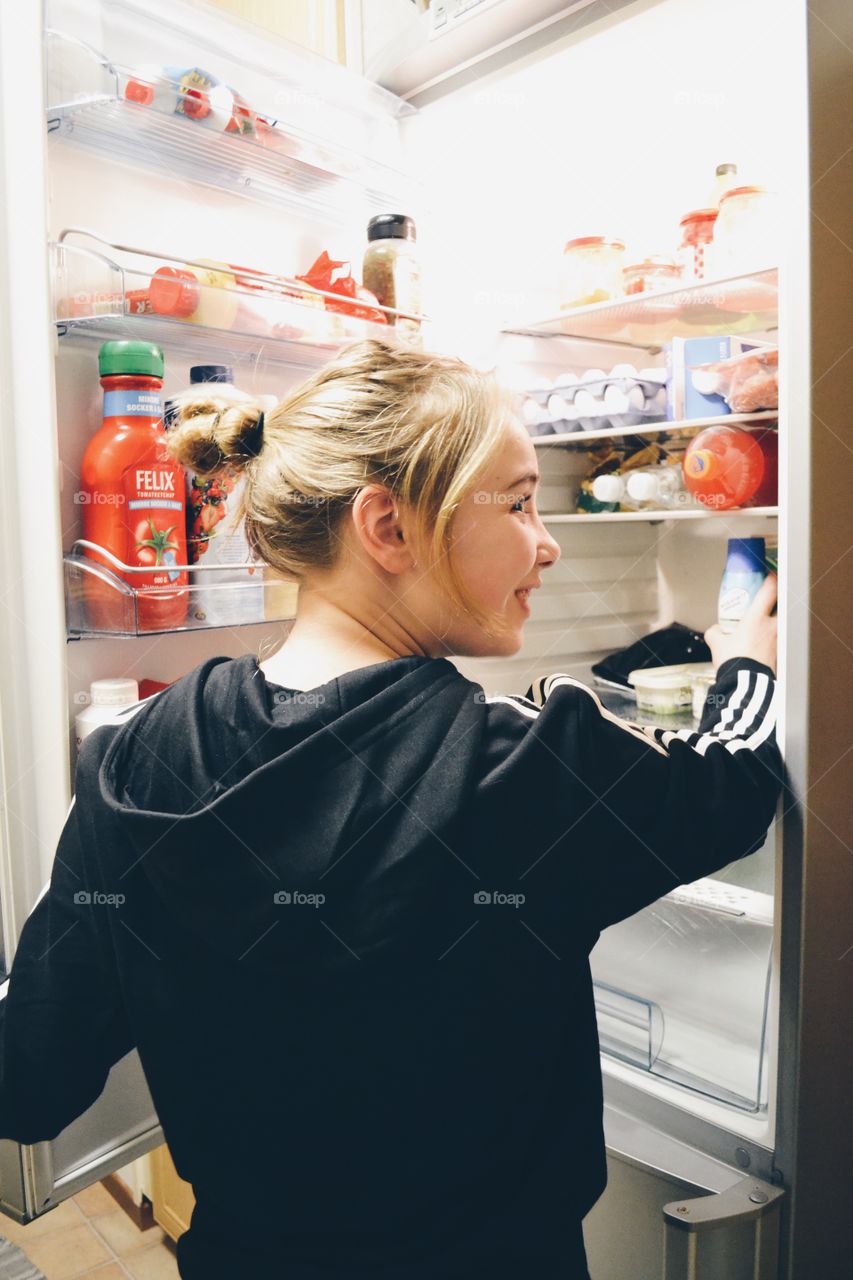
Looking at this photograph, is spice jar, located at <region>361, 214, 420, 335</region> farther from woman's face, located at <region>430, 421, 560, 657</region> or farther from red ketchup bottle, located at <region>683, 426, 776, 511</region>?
woman's face, located at <region>430, 421, 560, 657</region>

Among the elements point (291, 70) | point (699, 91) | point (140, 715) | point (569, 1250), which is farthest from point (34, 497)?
point (699, 91)

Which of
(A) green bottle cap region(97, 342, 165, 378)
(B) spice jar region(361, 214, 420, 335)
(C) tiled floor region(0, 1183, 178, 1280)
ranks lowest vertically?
(C) tiled floor region(0, 1183, 178, 1280)

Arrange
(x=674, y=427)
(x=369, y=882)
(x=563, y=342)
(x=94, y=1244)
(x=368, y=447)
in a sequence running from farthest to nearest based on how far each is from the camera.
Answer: (x=94, y=1244) → (x=563, y=342) → (x=674, y=427) → (x=368, y=447) → (x=369, y=882)

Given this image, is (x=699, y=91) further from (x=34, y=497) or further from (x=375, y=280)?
(x=34, y=497)

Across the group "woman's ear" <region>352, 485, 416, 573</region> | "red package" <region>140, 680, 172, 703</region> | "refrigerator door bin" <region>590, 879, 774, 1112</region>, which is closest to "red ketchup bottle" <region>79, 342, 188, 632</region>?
"red package" <region>140, 680, 172, 703</region>

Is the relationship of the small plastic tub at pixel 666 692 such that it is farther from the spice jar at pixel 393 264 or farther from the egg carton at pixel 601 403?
the spice jar at pixel 393 264

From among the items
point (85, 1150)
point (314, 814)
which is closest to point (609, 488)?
point (314, 814)

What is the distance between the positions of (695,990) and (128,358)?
113 cm

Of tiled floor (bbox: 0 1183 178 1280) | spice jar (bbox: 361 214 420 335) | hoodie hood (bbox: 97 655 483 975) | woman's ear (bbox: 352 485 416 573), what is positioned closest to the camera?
hoodie hood (bbox: 97 655 483 975)

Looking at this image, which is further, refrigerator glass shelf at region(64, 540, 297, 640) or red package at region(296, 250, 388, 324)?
red package at region(296, 250, 388, 324)

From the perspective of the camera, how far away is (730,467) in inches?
46.3

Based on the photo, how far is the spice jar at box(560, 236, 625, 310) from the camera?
1.35 m

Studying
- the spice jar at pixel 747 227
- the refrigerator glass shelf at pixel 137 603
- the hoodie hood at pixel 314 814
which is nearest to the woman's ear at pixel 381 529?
the hoodie hood at pixel 314 814

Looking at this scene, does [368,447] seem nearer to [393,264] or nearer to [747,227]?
[747,227]
